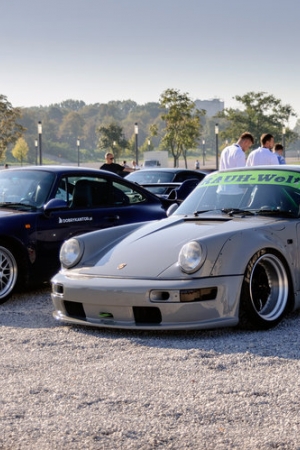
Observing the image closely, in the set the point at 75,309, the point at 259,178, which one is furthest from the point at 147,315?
the point at 259,178

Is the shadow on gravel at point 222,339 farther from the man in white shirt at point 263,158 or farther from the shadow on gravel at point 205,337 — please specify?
the man in white shirt at point 263,158

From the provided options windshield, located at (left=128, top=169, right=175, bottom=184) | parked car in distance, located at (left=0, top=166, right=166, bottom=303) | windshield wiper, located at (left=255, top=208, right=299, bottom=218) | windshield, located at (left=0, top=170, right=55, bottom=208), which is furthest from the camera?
windshield, located at (left=128, top=169, right=175, bottom=184)

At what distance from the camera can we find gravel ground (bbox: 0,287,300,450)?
3.60 meters

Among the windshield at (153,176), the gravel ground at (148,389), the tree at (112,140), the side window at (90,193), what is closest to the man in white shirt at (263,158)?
the side window at (90,193)

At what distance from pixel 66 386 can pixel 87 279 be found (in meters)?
1.69

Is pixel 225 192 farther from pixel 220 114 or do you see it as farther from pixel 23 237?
pixel 220 114

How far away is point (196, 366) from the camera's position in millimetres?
4949

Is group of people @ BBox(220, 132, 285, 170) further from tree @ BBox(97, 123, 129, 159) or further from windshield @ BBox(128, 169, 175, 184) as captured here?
tree @ BBox(97, 123, 129, 159)

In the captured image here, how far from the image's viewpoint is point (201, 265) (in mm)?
5773

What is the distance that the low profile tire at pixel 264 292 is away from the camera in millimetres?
5906

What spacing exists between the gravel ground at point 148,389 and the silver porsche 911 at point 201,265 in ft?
0.60

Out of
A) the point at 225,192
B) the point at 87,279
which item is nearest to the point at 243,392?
the point at 87,279

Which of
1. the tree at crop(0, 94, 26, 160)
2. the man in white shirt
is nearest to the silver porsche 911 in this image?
the man in white shirt

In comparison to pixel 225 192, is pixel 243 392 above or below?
below
